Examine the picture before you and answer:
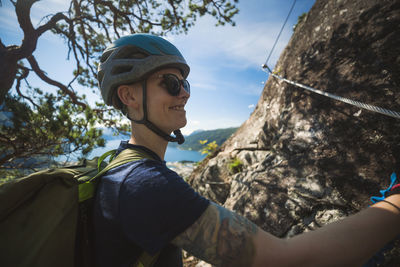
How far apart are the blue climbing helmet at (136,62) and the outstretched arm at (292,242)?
46.3 inches

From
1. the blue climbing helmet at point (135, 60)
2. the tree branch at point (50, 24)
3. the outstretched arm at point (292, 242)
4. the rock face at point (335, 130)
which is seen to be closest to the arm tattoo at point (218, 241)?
the outstretched arm at point (292, 242)

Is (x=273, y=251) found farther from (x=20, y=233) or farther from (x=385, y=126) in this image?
(x=385, y=126)

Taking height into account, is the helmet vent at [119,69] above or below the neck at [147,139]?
above

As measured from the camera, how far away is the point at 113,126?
8.37 m

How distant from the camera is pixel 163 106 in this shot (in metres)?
1.85

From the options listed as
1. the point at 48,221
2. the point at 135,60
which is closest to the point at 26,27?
the point at 135,60

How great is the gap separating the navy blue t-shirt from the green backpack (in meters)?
0.11

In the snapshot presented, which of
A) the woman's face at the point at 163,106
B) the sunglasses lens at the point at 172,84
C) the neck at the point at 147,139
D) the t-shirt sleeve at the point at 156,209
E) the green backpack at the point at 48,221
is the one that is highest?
the sunglasses lens at the point at 172,84

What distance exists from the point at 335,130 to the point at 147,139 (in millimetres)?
3457

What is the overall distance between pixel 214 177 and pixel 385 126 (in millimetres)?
5086

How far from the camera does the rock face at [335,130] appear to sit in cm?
242

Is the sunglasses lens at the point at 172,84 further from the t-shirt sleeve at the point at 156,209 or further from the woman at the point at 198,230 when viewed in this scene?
the t-shirt sleeve at the point at 156,209

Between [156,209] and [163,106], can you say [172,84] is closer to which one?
[163,106]

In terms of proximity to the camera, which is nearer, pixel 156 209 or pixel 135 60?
pixel 156 209
